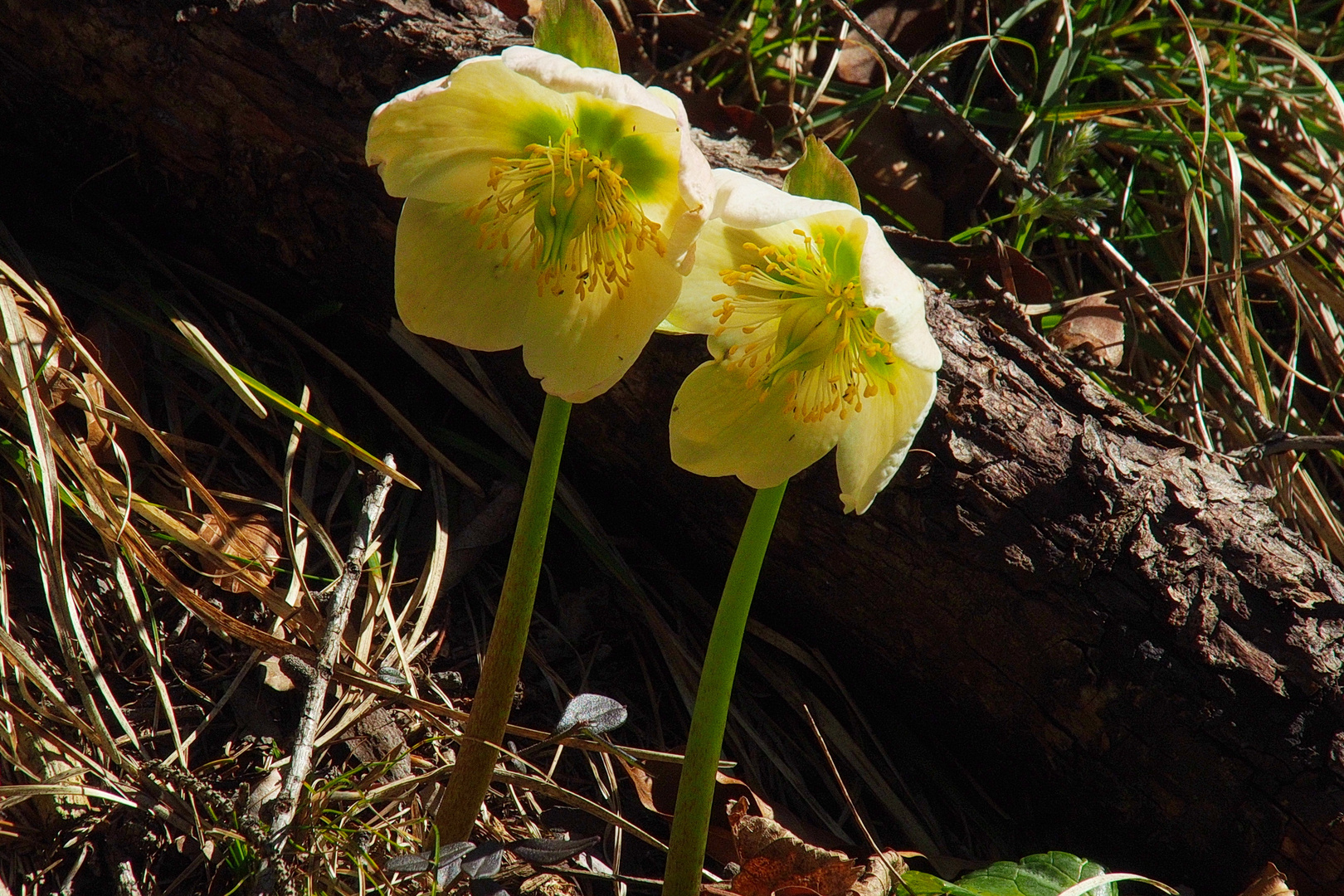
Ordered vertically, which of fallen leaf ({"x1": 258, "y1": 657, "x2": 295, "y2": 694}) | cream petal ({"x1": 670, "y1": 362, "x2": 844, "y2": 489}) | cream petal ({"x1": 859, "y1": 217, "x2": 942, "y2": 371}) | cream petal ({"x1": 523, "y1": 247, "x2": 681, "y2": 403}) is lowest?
fallen leaf ({"x1": 258, "y1": 657, "x2": 295, "y2": 694})

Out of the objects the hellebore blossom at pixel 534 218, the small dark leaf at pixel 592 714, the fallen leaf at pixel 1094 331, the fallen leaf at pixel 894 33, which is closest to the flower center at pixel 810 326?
the hellebore blossom at pixel 534 218

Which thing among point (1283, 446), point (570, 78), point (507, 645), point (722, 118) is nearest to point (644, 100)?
point (570, 78)

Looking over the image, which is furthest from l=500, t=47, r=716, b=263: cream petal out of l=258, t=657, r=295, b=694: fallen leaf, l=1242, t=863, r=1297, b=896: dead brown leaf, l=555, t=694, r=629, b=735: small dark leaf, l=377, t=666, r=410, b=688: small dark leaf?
l=1242, t=863, r=1297, b=896: dead brown leaf

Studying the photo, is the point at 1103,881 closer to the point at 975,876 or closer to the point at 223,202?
the point at 975,876

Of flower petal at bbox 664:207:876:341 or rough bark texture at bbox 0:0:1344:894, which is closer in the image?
flower petal at bbox 664:207:876:341

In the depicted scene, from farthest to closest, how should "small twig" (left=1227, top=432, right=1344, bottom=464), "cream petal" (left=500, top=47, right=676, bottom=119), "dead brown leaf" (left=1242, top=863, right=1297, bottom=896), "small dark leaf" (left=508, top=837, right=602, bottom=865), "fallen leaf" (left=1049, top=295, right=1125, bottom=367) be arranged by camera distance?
"fallen leaf" (left=1049, top=295, right=1125, bottom=367), "small twig" (left=1227, top=432, right=1344, bottom=464), "dead brown leaf" (left=1242, top=863, right=1297, bottom=896), "small dark leaf" (left=508, top=837, right=602, bottom=865), "cream petal" (left=500, top=47, right=676, bottom=119)

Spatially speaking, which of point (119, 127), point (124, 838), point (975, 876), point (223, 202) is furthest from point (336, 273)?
point (975, 876)

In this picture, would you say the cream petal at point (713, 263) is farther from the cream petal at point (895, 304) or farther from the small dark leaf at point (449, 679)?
the small dark leaf at point (449, 679)

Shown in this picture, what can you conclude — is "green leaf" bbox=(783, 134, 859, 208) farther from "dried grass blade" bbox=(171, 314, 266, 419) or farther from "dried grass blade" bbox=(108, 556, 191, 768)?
"dried grass blade" bbox=(108, 556, 191, 768)

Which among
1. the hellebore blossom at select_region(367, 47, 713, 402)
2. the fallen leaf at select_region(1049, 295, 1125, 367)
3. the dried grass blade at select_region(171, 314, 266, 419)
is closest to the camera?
the hellebore blossom at select_region(367, 47, 713, 402)
